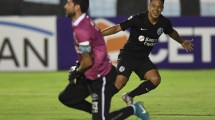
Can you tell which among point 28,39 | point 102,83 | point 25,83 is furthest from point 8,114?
point 28,39

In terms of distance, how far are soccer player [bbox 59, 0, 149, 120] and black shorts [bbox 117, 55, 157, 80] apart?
1950 mm

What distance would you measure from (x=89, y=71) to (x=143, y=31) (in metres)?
2.62

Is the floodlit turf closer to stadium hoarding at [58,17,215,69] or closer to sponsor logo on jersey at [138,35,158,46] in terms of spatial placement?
stadium hoarding at [58,17,215,69]

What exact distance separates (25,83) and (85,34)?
31.6 feet

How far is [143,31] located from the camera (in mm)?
11797

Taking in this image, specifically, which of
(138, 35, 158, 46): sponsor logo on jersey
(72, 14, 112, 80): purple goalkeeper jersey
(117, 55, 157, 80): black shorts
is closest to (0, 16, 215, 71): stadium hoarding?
(117, 55, 157, 80): black shorts

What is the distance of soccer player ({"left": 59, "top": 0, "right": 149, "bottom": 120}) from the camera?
9.05 meters

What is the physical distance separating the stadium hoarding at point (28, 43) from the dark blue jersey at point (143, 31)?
9.28m

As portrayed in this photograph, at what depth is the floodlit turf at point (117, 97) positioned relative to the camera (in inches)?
486

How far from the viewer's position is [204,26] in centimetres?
2128

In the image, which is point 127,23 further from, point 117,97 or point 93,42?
point 117,97

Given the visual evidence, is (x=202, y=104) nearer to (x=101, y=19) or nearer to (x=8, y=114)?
(x=8, y=114)

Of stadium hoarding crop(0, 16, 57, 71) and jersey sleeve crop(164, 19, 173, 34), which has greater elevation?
jersey sleeve crop(164, 19, 173, 34)

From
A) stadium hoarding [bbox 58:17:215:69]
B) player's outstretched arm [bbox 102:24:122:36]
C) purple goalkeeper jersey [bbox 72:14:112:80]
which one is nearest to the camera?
purple goalkeeper jersey [bbox 72:14:112:80]
